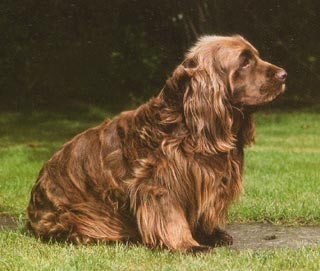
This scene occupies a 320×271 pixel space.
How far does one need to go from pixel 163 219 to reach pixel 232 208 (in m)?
1.63

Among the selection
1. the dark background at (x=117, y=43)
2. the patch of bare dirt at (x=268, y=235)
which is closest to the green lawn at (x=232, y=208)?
the patch of bare dirt at (x=268, y=235)

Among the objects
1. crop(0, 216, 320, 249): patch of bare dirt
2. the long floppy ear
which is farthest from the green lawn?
the long floppy ear

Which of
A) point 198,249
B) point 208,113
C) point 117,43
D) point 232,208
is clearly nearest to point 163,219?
point 198,249

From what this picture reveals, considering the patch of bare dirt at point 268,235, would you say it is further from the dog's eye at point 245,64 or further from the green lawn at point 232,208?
the dog's eye at point 245,64

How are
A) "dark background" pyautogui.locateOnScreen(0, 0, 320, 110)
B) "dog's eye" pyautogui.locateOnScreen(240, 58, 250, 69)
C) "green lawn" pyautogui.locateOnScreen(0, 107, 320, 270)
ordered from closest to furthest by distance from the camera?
"green lawn" pyautogui.locateOnScreen(0, 107, 320, 270) → "dog's eye" pyautogui.locateOnScreen(240, 58, 250, 69) → "dark background" pyautogui.locateOnScreen(0, 0, 320, 110)

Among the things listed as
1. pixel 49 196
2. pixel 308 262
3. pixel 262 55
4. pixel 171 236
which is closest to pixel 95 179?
pixel 49 196

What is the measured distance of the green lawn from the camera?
4.17 m

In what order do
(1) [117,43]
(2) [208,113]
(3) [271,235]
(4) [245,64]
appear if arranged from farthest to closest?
(1) [117,43]
(3) [271,235]
(4) [245,64]
(2) [208,113]

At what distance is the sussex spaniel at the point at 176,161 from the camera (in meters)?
4.52

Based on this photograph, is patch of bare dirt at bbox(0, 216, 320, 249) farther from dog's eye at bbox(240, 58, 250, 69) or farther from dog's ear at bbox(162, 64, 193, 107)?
dog's eye at bbox(240, 58, 250, 69)

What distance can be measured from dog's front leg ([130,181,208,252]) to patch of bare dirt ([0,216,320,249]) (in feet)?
1.59

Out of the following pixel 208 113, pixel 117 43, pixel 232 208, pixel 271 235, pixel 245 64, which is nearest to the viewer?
pixel 208 113

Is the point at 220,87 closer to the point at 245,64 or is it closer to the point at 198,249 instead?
the point at 245,64

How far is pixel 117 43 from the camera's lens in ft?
53.4
